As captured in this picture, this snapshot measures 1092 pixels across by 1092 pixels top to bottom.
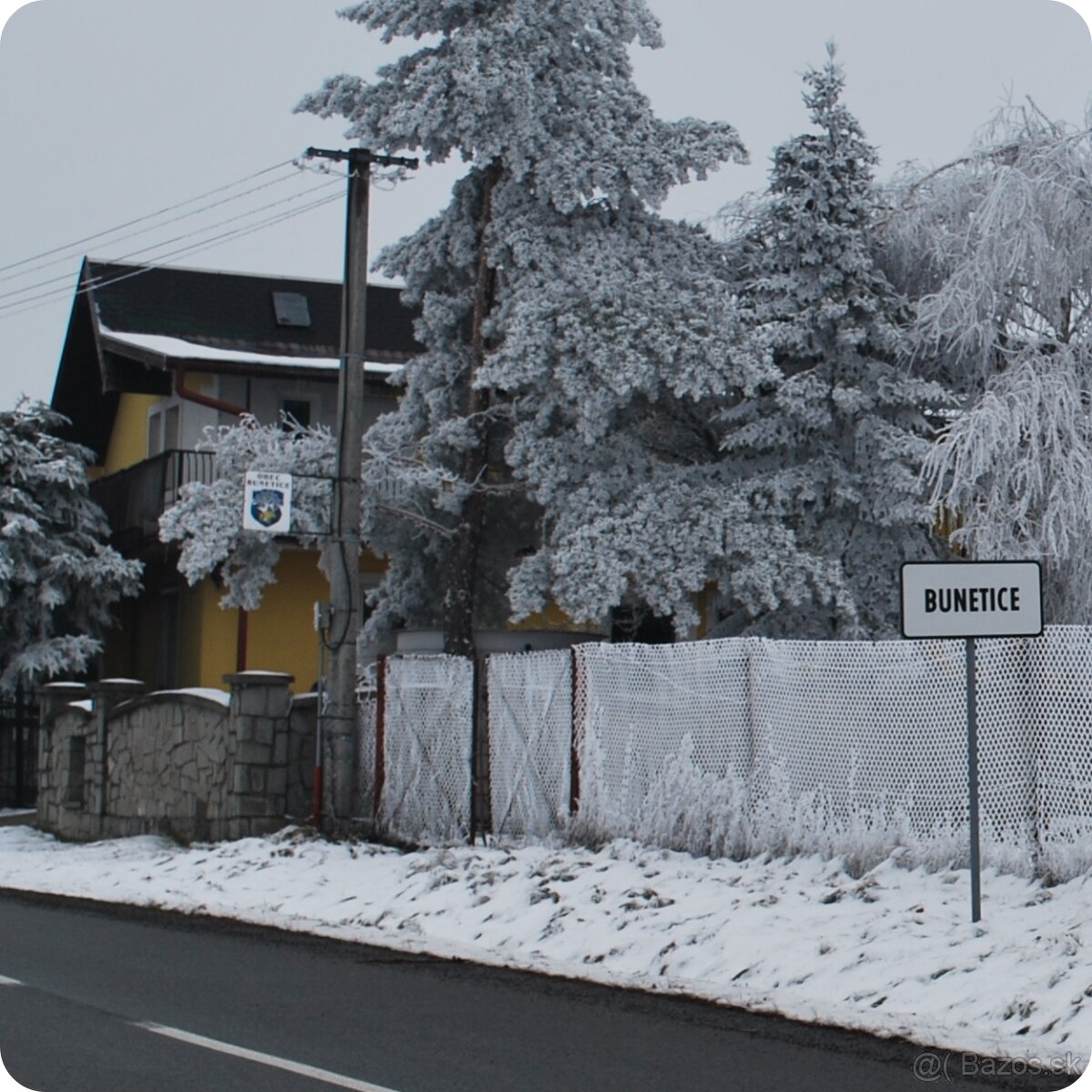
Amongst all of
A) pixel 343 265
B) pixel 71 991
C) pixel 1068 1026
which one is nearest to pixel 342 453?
pixel 343 265

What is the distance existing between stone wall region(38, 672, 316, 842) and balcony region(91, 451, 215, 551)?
18.3ft

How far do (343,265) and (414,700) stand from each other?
4.48 meters

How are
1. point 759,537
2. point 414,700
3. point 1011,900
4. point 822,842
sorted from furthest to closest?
point 759,537
point 414,700
point 822,842
point 1011,900

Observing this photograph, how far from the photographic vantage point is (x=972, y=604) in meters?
10.5

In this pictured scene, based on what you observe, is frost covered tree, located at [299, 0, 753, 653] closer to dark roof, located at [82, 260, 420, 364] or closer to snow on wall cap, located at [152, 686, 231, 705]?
snow on wall cap, located at [152, 686, 231, 705]

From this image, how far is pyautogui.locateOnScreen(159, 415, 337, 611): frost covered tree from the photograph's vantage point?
20016 mm

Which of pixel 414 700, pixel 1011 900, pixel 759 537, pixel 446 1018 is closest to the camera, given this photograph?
pixel 446 1018

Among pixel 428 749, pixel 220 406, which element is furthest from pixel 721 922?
pixel 220 406

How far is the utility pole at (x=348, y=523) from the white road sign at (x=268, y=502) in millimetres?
576

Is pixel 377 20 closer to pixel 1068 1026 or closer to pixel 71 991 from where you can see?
pixel 71 991

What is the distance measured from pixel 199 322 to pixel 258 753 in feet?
45.5

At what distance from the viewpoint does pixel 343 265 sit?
18.2 metres

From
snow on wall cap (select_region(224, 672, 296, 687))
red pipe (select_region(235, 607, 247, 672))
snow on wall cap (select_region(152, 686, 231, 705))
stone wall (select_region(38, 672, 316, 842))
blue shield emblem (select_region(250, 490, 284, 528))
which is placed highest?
blue shield emblem (select_region(250, 490, 284, 528))

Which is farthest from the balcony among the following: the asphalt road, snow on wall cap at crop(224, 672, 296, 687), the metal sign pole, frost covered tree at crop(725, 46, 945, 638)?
the metal sign pole
